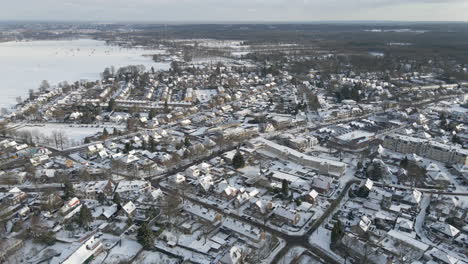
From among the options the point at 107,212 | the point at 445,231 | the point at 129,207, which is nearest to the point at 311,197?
the point at 445,231

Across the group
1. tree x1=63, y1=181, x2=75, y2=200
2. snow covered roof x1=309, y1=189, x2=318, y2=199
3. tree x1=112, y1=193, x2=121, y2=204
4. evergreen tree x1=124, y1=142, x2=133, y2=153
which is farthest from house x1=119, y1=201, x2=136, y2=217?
snow covered roof x1=309, y1=189, x2=318, y2=199

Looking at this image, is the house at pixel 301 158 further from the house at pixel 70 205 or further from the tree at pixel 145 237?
the house at pixel 70 205

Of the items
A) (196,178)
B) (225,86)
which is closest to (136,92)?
(225,86)

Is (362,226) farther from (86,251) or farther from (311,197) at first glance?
(86,251)

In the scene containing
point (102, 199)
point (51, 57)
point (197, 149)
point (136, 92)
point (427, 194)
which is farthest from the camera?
point (51, 57)

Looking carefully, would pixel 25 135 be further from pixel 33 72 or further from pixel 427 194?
pixel 33 72
